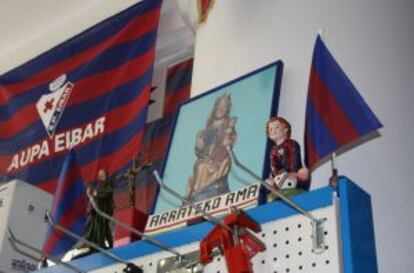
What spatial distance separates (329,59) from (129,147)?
0.94m

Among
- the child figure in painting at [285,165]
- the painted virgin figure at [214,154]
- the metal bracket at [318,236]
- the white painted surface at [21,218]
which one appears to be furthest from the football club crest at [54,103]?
the metal bracket at [318,236]

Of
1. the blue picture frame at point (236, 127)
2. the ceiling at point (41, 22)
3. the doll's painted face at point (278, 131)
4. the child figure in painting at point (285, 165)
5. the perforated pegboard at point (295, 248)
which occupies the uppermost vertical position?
the ceiling at point (41, 22)

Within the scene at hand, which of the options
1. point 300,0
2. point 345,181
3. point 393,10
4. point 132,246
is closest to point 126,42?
point 300,0

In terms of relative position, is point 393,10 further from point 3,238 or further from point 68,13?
point 68,13

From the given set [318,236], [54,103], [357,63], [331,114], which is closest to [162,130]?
[54,103]

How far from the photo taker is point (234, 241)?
1030mm

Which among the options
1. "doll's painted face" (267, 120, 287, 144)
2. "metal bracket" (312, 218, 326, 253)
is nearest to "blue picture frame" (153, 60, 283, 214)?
"doll's painted face" (267, 120, 287, 144)

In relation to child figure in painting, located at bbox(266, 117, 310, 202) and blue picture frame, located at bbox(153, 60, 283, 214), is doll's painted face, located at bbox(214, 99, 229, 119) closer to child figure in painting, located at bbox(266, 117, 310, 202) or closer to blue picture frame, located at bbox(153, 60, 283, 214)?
blue picture frame, located at bbox(153, 60, 283, 214)

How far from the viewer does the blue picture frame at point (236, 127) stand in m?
1.47

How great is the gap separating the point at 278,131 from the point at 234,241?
0.35 metres

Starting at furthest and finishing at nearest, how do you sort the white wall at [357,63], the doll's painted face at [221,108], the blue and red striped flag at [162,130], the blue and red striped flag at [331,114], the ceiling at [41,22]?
the ceiling at [41,22]
the blue and red striped flag at [162,130]
the doll's painted face at [221,108]
the white wall at [357,63]
the blue and red striped flag at [331,114]

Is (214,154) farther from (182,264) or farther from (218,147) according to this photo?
(182,264)

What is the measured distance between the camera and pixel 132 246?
4.21 ft

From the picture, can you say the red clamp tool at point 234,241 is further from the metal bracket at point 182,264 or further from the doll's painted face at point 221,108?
the doll's painted face at point 221,108
